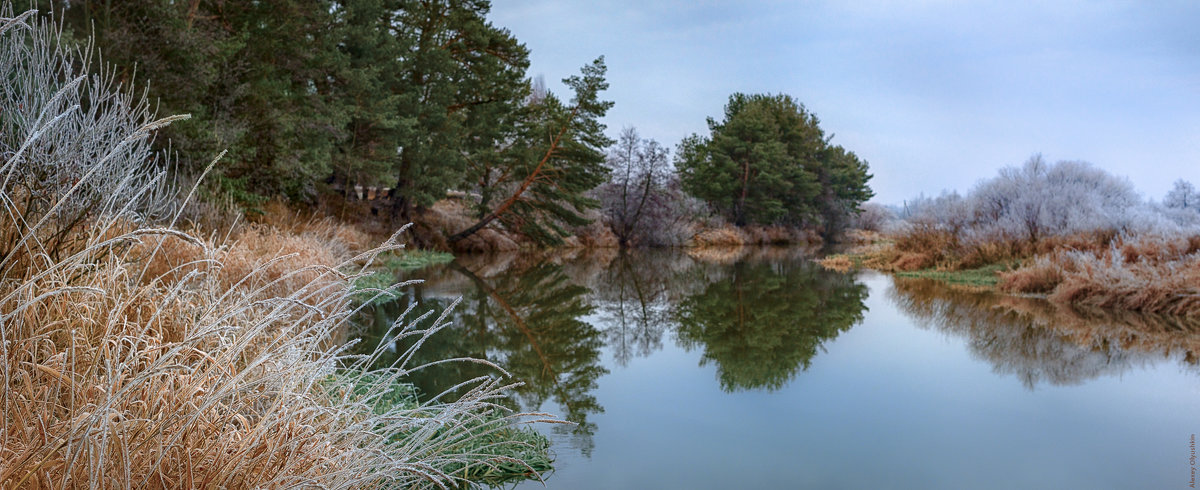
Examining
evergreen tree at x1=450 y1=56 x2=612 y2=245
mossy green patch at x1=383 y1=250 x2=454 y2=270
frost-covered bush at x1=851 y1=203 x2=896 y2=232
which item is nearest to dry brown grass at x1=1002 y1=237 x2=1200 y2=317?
mossy green patch at x1=383 y1=250 x2=454 y2=270

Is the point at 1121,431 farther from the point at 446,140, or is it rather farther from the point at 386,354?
the point at 446,140

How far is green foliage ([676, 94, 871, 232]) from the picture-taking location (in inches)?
1141

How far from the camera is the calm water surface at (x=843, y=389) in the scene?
2.48m

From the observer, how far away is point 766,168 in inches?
1153

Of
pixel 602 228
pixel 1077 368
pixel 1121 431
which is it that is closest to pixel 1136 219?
pixel 1077 368

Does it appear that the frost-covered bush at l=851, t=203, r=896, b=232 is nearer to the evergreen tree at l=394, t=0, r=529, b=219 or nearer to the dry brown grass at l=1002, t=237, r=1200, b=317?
the evergreen tree at l=394, t=0, r=529, b=219

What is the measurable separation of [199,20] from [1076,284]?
11.9 metres

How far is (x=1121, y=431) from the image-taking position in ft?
9.43

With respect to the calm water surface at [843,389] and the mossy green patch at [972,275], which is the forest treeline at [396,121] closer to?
the calm water surface at [843,389]

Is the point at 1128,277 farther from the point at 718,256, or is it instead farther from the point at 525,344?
the point at 718,256

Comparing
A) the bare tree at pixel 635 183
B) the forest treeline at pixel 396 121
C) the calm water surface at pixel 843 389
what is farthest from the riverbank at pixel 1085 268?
the bare tree at pixel 635 183

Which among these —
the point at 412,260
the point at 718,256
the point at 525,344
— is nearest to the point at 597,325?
the point at 525,344

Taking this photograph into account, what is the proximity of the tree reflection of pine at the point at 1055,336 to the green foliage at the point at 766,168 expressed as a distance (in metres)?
21.8

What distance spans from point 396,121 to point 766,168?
19.6 metres
